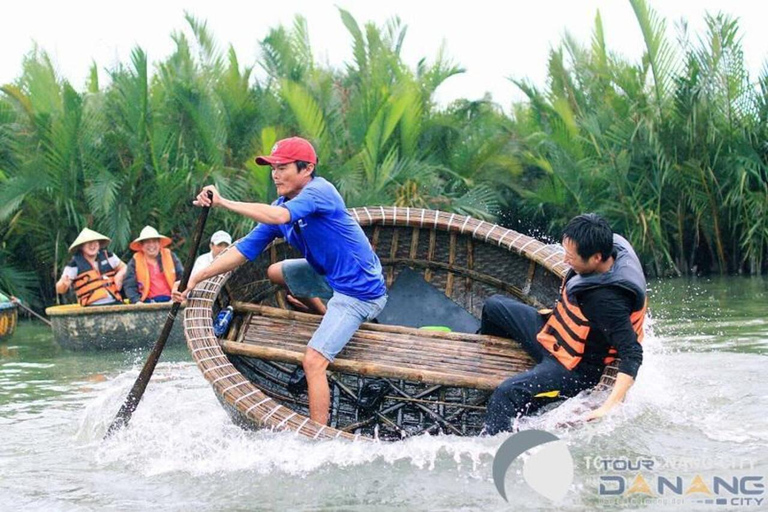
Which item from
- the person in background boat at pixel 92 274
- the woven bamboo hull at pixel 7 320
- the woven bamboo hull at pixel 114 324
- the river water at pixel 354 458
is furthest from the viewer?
the woven bamboo hull at pixel 7 320

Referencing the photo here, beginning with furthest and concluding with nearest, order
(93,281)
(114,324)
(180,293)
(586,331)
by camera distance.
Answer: (93,281)
(114,324)
(180,293)
(586,331)

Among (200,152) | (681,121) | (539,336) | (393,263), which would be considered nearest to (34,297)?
(200,152)

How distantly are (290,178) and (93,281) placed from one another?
16.1ft

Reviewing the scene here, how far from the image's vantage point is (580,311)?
4.43 metres

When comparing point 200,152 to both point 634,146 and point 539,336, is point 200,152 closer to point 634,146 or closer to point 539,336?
point 634,146

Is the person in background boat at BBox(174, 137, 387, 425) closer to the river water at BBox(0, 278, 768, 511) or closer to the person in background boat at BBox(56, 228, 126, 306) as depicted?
the river water at BBox(0, 278, 768, 511)

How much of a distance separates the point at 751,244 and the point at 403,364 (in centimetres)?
895

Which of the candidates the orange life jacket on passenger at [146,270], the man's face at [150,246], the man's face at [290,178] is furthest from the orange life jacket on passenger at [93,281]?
the man's face at [290,178]

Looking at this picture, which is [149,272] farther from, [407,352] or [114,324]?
[407,352]

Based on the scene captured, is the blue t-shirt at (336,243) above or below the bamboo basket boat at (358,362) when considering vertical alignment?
above

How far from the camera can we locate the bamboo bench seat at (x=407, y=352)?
184 inches

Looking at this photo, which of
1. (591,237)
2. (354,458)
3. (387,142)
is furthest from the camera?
(387,142)

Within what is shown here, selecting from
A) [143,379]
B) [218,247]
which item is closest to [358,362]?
[143,379]

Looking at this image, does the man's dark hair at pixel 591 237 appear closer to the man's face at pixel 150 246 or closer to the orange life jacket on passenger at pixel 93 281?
the man's face at pixel 150 246
